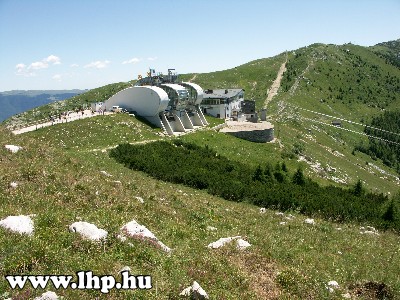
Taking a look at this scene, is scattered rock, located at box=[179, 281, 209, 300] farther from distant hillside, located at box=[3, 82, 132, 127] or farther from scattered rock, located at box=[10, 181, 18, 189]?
distant hillside, located at box=[3, 82, 132, 127]

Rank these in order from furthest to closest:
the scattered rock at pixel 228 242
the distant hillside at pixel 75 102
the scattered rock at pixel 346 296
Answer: the distant hillside at pixel 75 102 < the scattered rock at pixel 228 242 < the scattered rock at pixel 346 296

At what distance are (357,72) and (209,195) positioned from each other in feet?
518

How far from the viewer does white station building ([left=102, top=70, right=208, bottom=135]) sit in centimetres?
5928

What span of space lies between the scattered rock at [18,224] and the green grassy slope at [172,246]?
28cm

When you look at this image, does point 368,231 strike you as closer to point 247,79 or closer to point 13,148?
point 13,148

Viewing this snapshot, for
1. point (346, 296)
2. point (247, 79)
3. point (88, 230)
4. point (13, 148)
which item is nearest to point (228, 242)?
point (346, 296)

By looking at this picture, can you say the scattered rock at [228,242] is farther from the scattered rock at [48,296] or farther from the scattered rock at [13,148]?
the scattered rock at [13,148]

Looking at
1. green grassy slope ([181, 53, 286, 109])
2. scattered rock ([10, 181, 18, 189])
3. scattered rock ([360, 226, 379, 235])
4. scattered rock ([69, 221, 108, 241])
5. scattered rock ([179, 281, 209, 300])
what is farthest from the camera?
green grassy slope ([181, 53, 286, 109])

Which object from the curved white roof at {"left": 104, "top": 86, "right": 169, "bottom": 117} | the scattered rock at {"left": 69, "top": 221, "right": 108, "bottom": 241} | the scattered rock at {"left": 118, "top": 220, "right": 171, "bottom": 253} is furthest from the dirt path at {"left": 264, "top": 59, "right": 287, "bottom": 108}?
the scattered rock at {"left": 69, "top": 221, "right": 108, "bottom": 241}

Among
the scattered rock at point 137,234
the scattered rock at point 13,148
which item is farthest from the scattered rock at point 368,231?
the scattered rock at point 13,148

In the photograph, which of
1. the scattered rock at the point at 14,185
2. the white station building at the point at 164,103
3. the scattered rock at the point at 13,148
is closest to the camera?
the scattered rock at the point at 14,185

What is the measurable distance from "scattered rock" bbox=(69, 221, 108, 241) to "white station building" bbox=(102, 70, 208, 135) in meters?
45.9

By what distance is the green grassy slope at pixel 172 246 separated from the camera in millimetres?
10562

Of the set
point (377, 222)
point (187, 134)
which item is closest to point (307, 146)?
point (187, 134)
